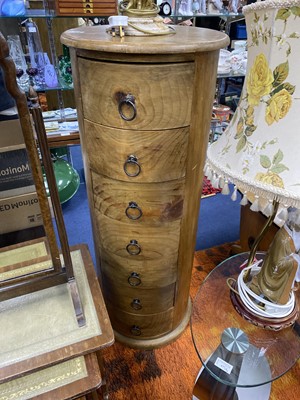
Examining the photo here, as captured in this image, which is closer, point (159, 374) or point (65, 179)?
point (159, 374)

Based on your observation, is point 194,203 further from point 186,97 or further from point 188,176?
point 186,97

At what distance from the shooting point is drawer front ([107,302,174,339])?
1.13m

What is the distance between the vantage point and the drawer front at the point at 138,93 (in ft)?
2.19

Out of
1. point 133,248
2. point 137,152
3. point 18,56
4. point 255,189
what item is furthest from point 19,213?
point 18,56

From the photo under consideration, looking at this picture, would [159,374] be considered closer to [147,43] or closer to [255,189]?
[255,189]

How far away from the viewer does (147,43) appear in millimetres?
635

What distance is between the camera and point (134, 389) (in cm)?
111

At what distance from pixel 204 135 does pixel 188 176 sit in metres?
0.12

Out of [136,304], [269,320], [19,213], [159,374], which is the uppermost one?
[19,213]

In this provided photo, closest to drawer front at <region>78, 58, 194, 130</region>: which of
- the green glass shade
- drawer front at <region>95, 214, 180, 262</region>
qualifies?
drawer front at <region>95, 214, 180, 262</region>

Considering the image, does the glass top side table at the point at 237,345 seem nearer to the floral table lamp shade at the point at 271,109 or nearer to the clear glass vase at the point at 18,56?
the floral table lamp shade at the point at 271,109

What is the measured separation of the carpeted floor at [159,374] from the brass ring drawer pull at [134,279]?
38cm

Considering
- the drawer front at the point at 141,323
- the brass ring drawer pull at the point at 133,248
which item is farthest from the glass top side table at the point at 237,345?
the brass ring drawer pull at the point at 133,248

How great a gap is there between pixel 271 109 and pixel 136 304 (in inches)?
31.5
